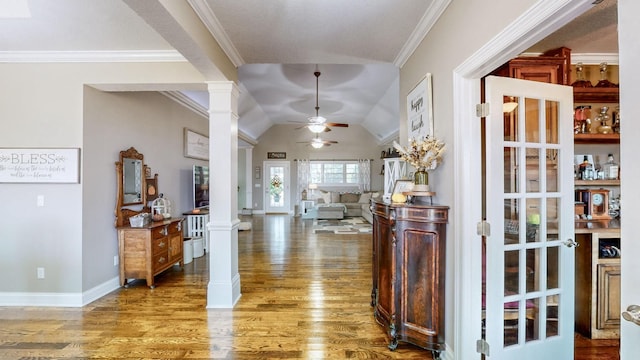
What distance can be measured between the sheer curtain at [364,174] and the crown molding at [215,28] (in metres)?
7.96

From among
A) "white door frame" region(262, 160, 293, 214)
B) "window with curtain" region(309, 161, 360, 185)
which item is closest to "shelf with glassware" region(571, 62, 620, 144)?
"window with curtain" region(309, 161, 360, 185)

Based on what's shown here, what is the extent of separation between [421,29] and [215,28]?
5.72 ft

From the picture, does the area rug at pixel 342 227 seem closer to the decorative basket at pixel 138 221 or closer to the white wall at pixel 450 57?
the decorative basket at pixel 138 221

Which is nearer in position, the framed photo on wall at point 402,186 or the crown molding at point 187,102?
the framed photo on wall at point 402,186

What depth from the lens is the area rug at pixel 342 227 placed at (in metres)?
6.71

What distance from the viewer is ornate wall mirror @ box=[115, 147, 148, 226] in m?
3.41

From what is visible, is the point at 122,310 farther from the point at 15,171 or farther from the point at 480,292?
the point at 480,292

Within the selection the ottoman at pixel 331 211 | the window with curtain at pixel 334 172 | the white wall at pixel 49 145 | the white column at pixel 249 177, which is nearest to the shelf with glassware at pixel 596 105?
the white wall at pixel 49 145

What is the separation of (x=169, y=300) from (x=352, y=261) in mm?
2525

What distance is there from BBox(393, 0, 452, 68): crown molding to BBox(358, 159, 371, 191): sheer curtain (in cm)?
766

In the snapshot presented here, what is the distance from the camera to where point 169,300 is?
3.03 m

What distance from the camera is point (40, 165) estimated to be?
9.57ft

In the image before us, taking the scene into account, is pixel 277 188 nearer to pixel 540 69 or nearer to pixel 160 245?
pixel 160 245

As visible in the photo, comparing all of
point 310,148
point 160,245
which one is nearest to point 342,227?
point 310,148
